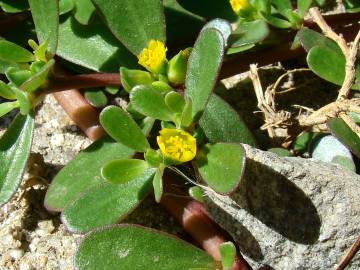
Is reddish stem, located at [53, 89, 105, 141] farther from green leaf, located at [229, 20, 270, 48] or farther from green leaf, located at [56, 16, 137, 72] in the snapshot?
green leaf, located at [229, 20, 270, 48]

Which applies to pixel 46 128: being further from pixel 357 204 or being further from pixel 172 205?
pixel 357 204

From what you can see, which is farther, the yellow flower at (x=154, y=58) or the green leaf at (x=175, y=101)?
the yellow flower at (x=154, y=58)

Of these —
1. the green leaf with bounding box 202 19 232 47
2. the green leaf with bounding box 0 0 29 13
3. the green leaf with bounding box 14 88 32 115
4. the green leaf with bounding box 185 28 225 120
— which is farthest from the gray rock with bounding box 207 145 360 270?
the green leaf with bounding box 0 0 29 13

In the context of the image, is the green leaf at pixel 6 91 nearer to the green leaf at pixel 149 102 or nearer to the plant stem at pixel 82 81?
the plant stem at pixel 82 81

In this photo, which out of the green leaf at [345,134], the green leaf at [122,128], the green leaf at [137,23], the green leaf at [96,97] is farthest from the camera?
the green leaf at [96,97]

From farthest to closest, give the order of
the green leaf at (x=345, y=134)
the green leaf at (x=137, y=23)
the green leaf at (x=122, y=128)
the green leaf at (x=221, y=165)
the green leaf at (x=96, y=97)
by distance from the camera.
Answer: the green leaf at (x=96, y=97)
the green leaf at (x=137, y=23)
the green leaf at (x=345, y=134)
the green leaf at (x=122, y=128)
the green leaf at (x=221, y=165)

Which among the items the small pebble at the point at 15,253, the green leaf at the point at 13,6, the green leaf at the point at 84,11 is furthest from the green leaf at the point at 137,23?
the small pebble at the point at 15,253

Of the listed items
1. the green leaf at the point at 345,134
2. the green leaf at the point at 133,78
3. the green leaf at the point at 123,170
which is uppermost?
the green leaf at the point at 345,134

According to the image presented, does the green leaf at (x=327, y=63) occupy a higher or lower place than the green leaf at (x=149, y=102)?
higher
